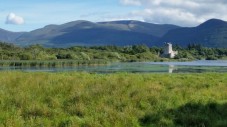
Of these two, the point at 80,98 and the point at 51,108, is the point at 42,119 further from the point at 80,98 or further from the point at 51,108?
the point at 80,98

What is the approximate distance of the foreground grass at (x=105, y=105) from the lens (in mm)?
14477

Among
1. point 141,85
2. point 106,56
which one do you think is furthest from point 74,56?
point 141,85

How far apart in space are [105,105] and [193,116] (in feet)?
11.3

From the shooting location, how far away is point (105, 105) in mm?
16266

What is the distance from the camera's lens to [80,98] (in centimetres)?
1731

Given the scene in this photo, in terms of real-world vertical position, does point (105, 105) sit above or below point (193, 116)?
above

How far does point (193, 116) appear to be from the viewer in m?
15.0

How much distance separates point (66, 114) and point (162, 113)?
3.59 metres

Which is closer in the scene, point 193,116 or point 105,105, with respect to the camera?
point 193,116

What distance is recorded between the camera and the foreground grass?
47.5ft

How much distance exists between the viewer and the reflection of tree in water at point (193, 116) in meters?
14.5

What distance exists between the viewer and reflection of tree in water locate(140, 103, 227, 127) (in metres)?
14.5

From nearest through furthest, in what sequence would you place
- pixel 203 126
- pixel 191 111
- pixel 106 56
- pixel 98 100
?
pixel 203 126 → pixel 191 111 → pixel 98 100 → pixel 106 56

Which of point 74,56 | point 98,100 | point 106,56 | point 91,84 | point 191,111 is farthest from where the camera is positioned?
point 106,56
